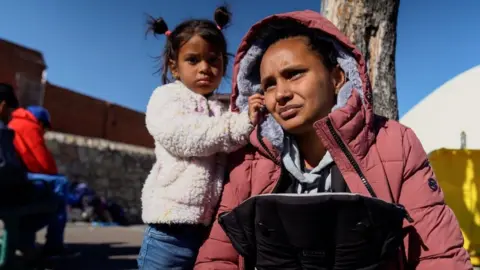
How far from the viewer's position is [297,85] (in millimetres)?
1610

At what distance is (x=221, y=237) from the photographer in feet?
5.52

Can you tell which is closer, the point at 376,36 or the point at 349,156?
the point at 349,156

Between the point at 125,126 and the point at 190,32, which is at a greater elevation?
the point at 125,126

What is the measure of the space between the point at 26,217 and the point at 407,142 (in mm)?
3840

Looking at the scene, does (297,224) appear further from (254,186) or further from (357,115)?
(357,115)

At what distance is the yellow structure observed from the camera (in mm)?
4418

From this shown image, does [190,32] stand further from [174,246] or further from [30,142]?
[30,142]

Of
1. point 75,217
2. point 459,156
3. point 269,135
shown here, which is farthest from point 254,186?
point 75,217

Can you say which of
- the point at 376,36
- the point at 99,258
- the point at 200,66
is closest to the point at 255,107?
the point at 200,66

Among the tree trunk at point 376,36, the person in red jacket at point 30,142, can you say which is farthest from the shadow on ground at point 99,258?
the tree trunk at point 376,36

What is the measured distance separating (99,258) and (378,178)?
185 inches

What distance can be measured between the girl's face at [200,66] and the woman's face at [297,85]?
38 cm

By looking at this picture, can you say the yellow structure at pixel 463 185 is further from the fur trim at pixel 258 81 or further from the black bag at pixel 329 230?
the black bag at pixel 329 230

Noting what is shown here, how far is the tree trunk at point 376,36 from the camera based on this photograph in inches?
112
